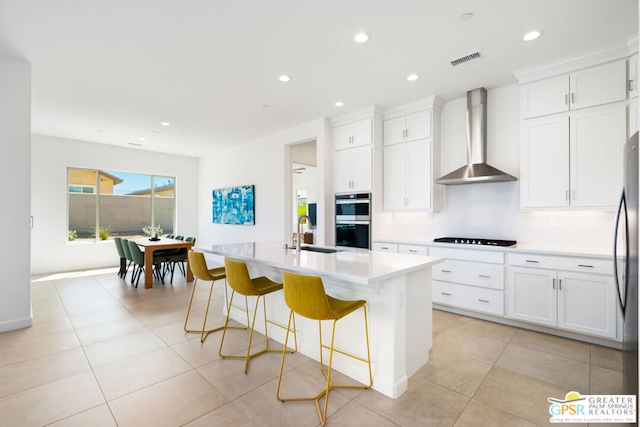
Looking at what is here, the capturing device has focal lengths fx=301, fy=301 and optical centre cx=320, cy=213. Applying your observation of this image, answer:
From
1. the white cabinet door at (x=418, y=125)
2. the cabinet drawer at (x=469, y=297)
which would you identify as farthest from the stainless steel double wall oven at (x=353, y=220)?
the cabinet drawer at (x=469, y=297)

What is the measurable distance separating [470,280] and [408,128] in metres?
2.28

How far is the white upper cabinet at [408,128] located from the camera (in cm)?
428

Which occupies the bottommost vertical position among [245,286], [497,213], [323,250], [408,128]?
[245,286]

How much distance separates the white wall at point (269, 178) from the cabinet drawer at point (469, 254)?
1835mm

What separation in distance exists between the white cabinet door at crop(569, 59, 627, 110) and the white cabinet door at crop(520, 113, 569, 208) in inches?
8.0

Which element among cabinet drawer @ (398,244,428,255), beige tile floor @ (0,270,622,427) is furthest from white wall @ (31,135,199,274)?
cabinet drawer @ (398,244,428,255)

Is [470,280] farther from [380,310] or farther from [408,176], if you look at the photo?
[380,310]

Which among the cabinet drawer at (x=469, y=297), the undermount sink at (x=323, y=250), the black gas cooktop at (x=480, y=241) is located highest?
the black gas cooktop at (x=480, y=241)

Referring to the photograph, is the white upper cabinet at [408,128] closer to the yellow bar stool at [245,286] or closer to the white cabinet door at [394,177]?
the white cabinet door at [394,177]

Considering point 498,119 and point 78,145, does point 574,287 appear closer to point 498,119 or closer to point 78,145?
point 498,119

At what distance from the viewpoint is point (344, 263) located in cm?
234

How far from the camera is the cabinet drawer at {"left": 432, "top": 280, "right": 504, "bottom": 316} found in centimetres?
346

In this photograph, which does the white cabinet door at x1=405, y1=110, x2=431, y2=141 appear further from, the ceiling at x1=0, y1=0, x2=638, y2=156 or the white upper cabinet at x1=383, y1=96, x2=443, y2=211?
the ceiling at x1=0, y1=0, x2=638, y2=156

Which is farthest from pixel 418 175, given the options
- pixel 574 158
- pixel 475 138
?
pixel 574 158
